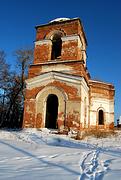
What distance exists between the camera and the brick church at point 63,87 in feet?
44.2

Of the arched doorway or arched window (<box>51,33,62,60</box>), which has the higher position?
arched window (<box>51,33,62,60</box>)

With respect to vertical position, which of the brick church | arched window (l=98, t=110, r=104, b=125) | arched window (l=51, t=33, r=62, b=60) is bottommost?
arched window (l=98, t=110, r=104, b=125)

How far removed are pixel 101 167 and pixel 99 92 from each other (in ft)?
Answer: 44.9

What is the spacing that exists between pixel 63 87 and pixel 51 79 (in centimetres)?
106

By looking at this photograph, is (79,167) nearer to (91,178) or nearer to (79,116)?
(91,178)

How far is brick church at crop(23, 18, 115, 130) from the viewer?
1346 cm

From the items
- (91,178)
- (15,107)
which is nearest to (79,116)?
(91,178)

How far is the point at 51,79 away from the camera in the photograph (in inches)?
563

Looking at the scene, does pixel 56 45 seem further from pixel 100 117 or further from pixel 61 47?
pixel 100 117

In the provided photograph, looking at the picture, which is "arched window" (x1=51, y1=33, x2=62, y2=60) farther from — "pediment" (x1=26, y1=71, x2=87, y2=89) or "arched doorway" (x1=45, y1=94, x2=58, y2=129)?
"arched doorway" (x1=45, y1=94, x2=58, y2=129)

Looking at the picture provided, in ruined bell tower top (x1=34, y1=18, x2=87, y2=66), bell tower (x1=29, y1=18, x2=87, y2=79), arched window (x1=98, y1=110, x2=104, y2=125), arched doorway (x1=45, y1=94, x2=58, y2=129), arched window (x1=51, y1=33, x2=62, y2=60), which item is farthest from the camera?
arched window (x1=98, y1=110, x2=104, y2=125)

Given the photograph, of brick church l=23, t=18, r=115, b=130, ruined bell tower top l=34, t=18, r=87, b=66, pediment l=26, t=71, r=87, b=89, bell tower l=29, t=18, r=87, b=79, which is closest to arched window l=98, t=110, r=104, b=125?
brick church l=23, t=18, r=115, b=130

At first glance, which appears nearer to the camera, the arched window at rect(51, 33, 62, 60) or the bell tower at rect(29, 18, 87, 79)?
the bell tower at rect(29, 18, 87, 79)

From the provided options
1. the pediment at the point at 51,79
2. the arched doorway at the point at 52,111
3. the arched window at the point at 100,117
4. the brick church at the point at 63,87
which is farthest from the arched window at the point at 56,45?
the arched window at the point at 100,117
